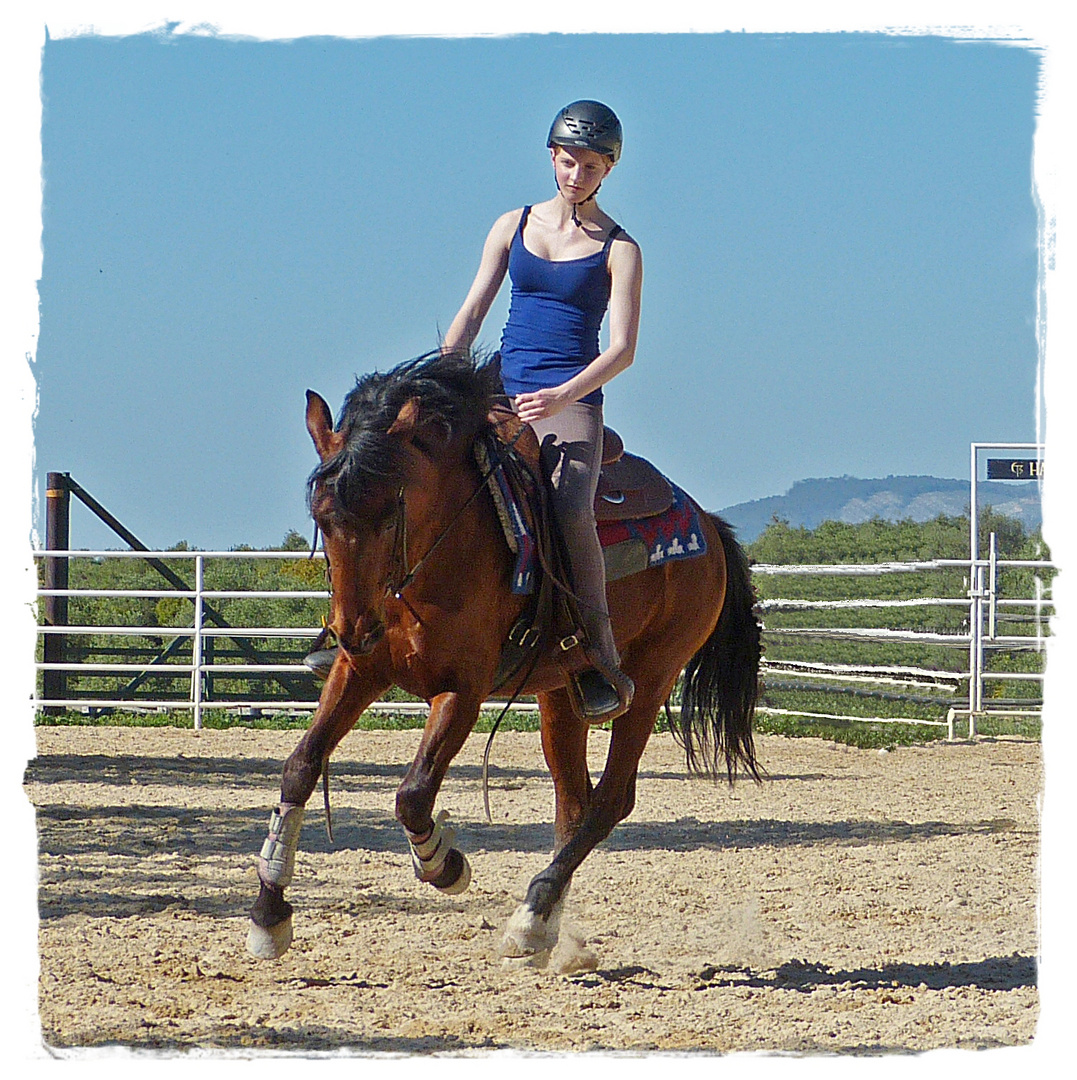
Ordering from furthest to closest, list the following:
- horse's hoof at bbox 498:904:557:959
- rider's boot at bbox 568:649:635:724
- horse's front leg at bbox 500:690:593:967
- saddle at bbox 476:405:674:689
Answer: horse's front leg at bbox 500:690:593:967
rider's boot at bbox 568:649:635:724
horse's hoof at bbox 498:904:557:959
saddle at bbox 476:405:674:689

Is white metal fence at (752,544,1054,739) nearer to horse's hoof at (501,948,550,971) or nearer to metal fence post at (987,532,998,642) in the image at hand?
metal fence post at (987,532,998,642)

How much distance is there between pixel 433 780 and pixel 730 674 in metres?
2.30

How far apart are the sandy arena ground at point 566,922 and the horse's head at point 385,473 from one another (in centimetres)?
123

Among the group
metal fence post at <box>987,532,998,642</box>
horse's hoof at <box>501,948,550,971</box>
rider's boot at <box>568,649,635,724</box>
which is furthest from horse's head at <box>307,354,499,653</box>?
metal fence post at <box>987,532,998,642</box>

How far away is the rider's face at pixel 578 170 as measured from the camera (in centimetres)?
447

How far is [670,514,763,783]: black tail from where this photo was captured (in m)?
6.00

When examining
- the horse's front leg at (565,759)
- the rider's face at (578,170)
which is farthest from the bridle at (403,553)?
the horse's front leg at (565,759)

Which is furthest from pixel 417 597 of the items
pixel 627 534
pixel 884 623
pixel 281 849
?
pixel 884 623

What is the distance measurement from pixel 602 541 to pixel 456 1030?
1.81 metres

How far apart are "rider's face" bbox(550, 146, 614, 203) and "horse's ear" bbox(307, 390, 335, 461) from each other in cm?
117

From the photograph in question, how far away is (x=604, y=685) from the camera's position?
479 centimetres

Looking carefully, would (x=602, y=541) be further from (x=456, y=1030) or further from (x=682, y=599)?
(x=456, y=1030)

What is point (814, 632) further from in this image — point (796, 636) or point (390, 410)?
point (390, 410)

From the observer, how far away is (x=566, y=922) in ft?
17.6
